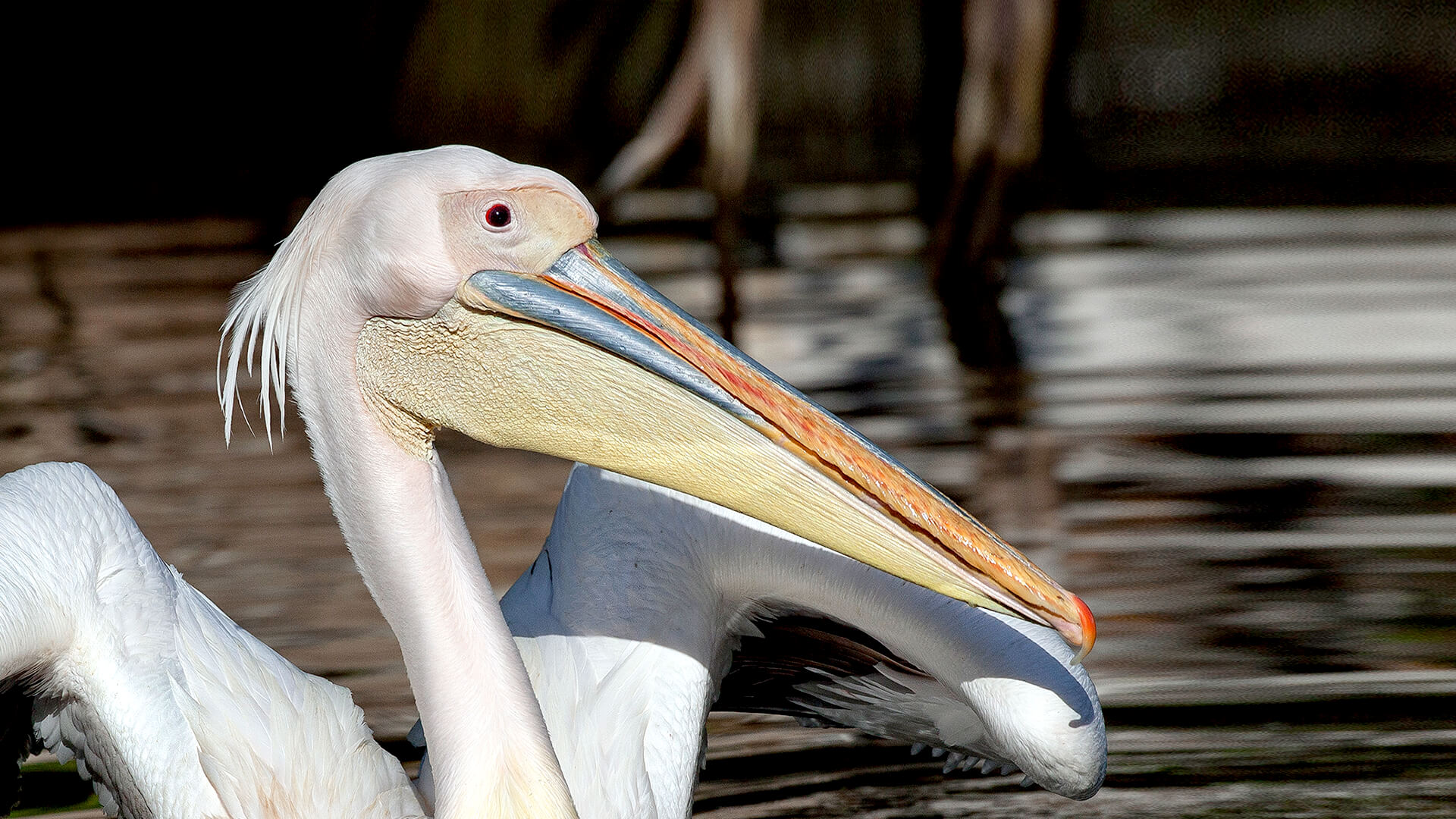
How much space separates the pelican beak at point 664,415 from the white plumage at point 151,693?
49cm

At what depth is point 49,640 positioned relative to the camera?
8.95 feet

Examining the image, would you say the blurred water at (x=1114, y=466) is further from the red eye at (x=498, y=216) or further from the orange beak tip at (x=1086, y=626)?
the red eye at (x=498, y=216)

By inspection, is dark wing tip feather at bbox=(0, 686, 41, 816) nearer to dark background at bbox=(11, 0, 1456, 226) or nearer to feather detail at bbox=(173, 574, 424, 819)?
feather detail at bbox=(173, 574, 424, 819)

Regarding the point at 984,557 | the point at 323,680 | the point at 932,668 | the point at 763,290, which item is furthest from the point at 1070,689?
the point at 763,290

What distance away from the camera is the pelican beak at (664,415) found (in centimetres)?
268

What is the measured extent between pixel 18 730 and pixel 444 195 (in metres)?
1.17

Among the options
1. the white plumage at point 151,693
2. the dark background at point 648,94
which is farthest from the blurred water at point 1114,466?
the dark background at point 648,94

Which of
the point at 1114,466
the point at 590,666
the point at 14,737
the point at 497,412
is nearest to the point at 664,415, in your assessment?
the point at 497,412

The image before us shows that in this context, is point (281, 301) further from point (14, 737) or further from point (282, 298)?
point (14, 737)

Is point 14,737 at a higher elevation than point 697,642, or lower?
lower

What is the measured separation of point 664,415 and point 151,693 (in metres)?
0.88

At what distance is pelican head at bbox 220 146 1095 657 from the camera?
8.84ft

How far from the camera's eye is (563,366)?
279cm

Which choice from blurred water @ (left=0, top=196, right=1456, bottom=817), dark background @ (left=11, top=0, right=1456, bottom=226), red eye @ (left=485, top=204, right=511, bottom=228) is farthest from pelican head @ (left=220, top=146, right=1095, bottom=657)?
dark background @ (left=11, top=0, right=1456, bottom=226)
